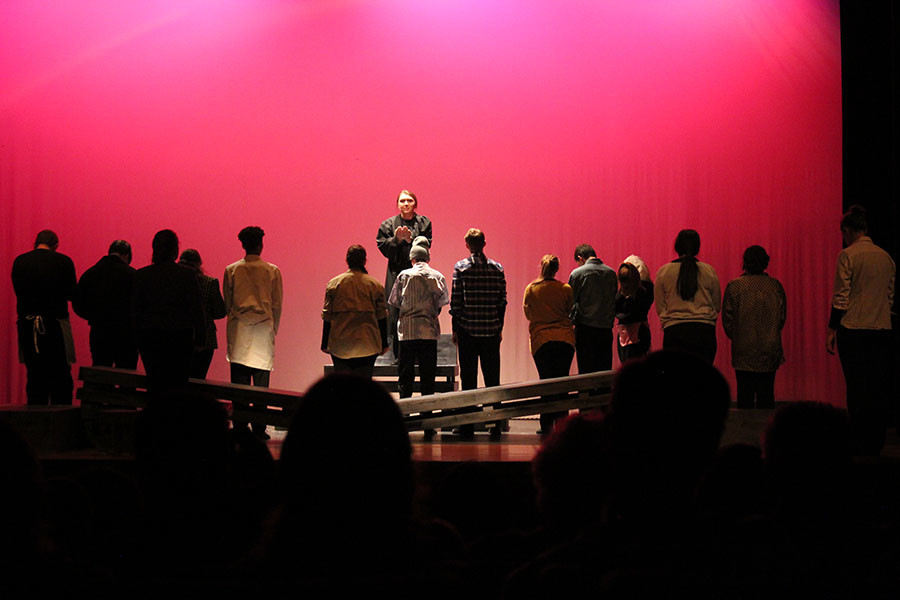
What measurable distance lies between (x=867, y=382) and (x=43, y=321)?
15.5ft

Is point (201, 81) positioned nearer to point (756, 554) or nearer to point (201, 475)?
point (201, 475)

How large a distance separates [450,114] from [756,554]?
7086mm

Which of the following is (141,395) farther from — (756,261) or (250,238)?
(756,261)

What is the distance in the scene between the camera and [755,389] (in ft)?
18.5

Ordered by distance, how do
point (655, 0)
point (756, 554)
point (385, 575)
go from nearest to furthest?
point (385, 575) → point (756, 554) → point (655, 0)

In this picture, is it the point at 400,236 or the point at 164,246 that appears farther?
the point at 400,236

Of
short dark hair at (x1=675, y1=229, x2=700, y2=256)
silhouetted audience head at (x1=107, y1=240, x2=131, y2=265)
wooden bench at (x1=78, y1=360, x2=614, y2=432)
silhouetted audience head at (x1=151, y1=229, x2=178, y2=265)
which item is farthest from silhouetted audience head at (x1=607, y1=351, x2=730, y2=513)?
silhouetted audience head at (x1=107, y1=240, x2=131, y2=265)

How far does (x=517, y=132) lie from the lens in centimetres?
813

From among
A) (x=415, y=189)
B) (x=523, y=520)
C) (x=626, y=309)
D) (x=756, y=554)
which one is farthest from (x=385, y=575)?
(x=415, y=189)

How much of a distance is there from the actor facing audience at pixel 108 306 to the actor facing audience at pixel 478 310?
83.5 inches

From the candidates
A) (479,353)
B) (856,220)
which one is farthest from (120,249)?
(856,220)

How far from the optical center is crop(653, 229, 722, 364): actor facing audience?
17.1ft

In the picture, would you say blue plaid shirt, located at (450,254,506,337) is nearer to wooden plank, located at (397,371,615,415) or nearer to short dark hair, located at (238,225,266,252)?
wooden plank, located at (397,371,615,415)

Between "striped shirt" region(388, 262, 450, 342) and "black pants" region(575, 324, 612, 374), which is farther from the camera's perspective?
"black pants" region(575, 324, 612, 374)
